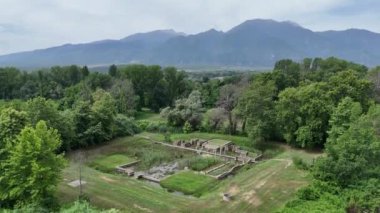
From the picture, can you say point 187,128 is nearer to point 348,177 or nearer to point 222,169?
point 222,169

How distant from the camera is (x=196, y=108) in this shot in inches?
1761

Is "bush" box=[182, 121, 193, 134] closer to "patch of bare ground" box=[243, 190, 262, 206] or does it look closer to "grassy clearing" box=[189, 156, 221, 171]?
"grassy clearing" box=[189, 156, 221, 171]

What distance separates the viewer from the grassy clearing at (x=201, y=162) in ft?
102

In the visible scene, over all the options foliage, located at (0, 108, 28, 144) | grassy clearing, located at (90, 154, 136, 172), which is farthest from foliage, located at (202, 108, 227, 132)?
foliage, located at (0, 108, 28, 144)

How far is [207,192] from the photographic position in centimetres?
2594

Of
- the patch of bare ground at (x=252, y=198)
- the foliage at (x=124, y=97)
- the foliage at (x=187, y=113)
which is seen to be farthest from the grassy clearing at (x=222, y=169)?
the foliage at (x=124, y=97)

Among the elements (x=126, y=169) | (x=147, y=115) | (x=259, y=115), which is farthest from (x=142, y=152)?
(x=147, y=115)

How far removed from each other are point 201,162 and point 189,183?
492cm

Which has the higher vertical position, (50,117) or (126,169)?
(50,117)

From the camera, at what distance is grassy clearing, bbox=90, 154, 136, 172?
31.1 meters

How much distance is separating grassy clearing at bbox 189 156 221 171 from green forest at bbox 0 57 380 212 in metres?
5.93

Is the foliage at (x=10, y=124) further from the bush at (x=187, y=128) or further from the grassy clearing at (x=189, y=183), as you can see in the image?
the bush at (x=187, y=128)

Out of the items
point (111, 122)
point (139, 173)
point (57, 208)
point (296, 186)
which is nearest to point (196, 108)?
point (111, 122)

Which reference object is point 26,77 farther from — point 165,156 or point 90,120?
point 165,156
